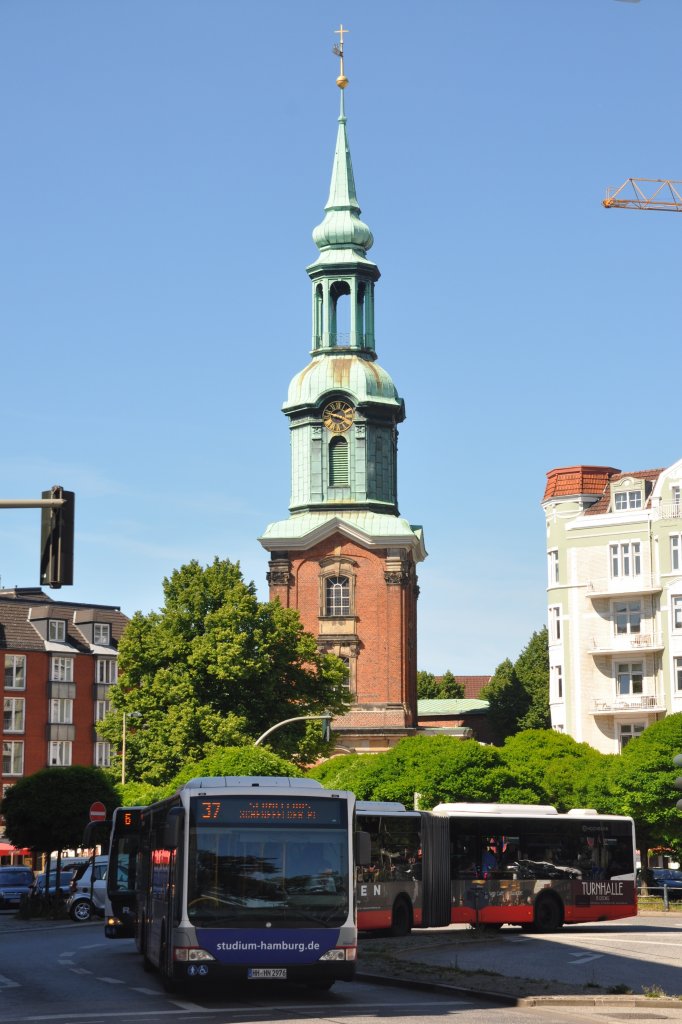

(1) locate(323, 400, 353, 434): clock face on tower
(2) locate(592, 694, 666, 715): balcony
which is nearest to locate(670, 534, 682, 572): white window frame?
(2) locate(592, 694, 666, 715): balcony

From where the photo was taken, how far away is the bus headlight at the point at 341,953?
2056 cm

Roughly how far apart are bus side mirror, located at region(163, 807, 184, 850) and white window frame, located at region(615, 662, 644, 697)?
50.9 m

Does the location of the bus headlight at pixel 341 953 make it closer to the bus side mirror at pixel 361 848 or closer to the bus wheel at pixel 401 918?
the bus side mirror at pixel 361 848

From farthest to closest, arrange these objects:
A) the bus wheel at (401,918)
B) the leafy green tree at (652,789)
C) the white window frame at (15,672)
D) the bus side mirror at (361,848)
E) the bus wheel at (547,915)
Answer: the white window frame at (15,672) < the leafy green tree at (652,789) < the bus wheel at (547,915) < the bus wheel at (401,918) < the bus side mirror at (361,848)

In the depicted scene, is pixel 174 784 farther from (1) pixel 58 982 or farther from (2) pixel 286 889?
(2) pixel 286 889

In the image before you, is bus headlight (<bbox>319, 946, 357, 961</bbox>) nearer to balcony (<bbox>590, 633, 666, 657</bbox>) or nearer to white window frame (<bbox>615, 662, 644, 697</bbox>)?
balcony (<bbox>590, 633, 666, 657</bbox>)

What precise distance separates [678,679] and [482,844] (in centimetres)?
3625

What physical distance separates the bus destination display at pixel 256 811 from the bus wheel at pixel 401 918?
44.0ft

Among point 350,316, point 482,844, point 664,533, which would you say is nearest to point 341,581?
point 350,316

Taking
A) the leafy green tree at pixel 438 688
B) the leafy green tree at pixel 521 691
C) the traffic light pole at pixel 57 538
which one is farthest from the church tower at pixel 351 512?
the traffic light pole at pixel 57 538

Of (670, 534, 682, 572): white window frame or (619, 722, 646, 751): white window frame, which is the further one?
(619, 722, 646, 751): white window frame

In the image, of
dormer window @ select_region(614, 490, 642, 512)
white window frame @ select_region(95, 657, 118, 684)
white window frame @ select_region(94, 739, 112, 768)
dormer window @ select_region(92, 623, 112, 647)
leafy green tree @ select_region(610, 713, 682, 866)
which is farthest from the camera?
dormer window @ select_region(92, 623, 112, 647)

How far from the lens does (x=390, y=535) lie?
88688mm

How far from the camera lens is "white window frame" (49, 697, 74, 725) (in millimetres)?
95125
